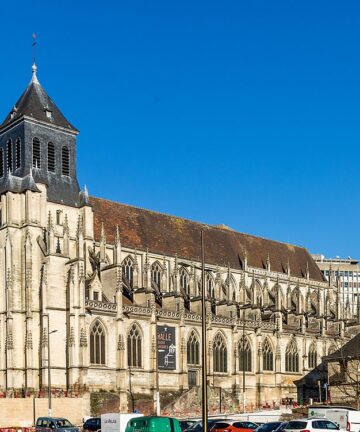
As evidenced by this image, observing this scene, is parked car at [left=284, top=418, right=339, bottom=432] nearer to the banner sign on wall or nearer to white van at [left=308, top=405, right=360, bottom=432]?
white van at [left=308, top=405, right=360, bottom=432]

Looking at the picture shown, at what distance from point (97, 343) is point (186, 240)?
69.8 ft

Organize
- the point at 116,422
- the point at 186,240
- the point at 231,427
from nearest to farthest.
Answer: the point at 116,422, the point at 231,427, the point at 186,240

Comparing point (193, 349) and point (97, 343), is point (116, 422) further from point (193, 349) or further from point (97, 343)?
point (193, 349)

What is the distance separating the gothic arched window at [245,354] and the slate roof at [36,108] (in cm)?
2437

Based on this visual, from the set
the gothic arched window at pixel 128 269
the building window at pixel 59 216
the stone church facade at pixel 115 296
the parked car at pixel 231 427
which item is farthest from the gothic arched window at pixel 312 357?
the parked car at pixel 231 427

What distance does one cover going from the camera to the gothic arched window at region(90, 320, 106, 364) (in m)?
61.9

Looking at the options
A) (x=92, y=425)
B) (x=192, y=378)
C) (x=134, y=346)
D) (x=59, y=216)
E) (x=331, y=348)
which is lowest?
(x=192, y=378)

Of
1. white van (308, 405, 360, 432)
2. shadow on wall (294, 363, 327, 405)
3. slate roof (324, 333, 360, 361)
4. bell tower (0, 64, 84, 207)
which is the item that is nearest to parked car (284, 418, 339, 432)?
white van (308, 405, 360, 432)

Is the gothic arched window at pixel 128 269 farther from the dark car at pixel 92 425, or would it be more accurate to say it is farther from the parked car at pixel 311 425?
the parked car at pixel 311 425

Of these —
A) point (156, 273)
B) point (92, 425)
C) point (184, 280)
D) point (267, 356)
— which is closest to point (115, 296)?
point (156, 273)

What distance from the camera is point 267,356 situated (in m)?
78.1

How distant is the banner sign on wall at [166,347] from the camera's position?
66812 mm

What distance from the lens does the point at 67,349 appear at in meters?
60.3

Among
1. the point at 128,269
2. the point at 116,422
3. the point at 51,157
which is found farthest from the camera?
the point at 128,269
